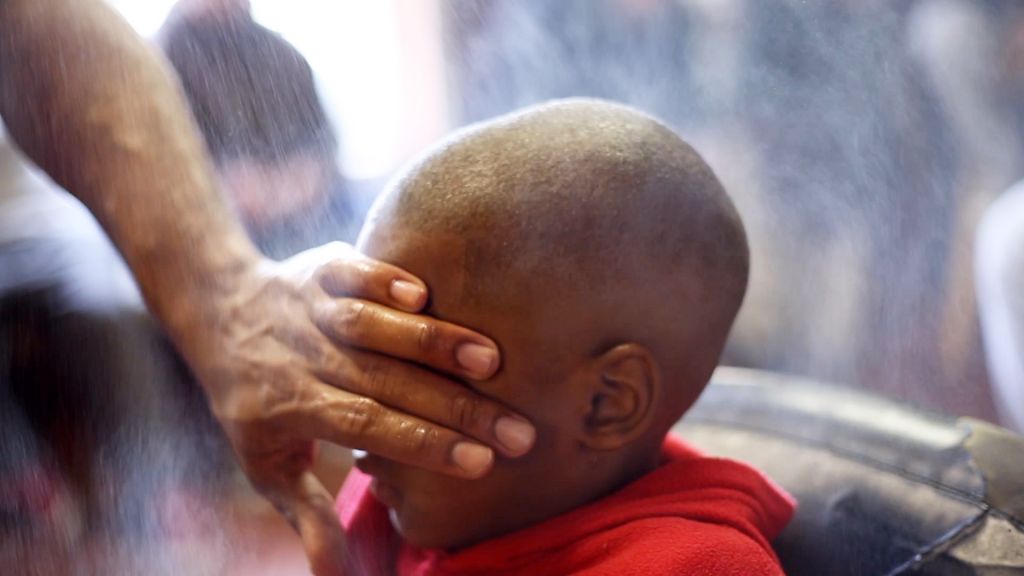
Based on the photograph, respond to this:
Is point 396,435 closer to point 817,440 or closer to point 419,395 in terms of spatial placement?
point 419,395

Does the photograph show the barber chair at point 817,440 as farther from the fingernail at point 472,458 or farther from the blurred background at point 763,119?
the fingernail at point 472,458

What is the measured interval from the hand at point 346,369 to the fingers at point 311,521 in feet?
0.11

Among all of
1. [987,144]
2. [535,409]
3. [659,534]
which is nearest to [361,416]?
[535,409]

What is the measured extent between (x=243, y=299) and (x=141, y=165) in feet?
0.50

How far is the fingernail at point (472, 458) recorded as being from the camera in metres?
0.81

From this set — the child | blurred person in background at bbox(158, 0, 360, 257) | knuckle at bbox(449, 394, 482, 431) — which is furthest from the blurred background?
knuckle at bbox(449, 394, 482, 431)

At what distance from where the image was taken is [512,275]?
0.82 m

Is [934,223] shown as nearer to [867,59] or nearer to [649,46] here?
[867,59]

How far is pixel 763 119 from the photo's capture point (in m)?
1.07

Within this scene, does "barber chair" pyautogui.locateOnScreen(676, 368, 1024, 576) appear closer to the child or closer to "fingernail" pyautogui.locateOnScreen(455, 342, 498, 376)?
the child

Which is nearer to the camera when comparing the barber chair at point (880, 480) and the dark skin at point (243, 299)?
the dark skin at point (243, 299)

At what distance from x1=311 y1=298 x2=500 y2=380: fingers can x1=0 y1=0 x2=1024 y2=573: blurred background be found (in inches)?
5.4

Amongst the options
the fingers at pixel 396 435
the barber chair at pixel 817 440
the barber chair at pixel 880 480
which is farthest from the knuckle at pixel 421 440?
the barber chair at pixel 880 480

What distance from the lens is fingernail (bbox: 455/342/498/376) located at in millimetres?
812
